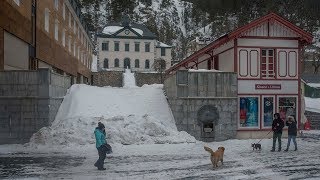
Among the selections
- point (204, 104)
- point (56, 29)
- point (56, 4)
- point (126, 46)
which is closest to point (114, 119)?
point (204, 104)

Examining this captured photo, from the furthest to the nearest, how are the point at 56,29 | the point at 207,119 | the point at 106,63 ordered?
the point at 106,63, the point at 56,29, the point at 207,119

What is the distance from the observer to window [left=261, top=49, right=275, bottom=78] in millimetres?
23422

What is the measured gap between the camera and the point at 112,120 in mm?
19750

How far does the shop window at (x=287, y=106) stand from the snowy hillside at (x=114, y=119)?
6.60 metres

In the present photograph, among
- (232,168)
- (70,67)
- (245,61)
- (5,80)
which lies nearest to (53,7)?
(70,67)

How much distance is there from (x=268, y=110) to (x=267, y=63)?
2.70 metres

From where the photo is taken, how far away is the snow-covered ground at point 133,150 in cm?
1222

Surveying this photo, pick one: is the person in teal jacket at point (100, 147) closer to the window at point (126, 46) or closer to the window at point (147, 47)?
the window at point (126, 46)

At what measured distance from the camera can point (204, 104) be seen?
21031mm

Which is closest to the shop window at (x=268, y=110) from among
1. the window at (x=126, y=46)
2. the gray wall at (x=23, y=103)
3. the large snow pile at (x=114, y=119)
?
the large snow pile at (x=114, y=119)

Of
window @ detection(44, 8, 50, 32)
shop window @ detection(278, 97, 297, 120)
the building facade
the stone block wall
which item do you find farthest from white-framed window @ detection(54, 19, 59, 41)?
the stone block wall

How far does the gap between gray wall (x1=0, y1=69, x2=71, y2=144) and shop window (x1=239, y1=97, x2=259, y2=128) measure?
34.0 ft

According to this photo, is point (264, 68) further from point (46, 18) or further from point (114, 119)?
point (46, 18)

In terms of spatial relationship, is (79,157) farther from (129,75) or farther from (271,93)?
(129,75)
